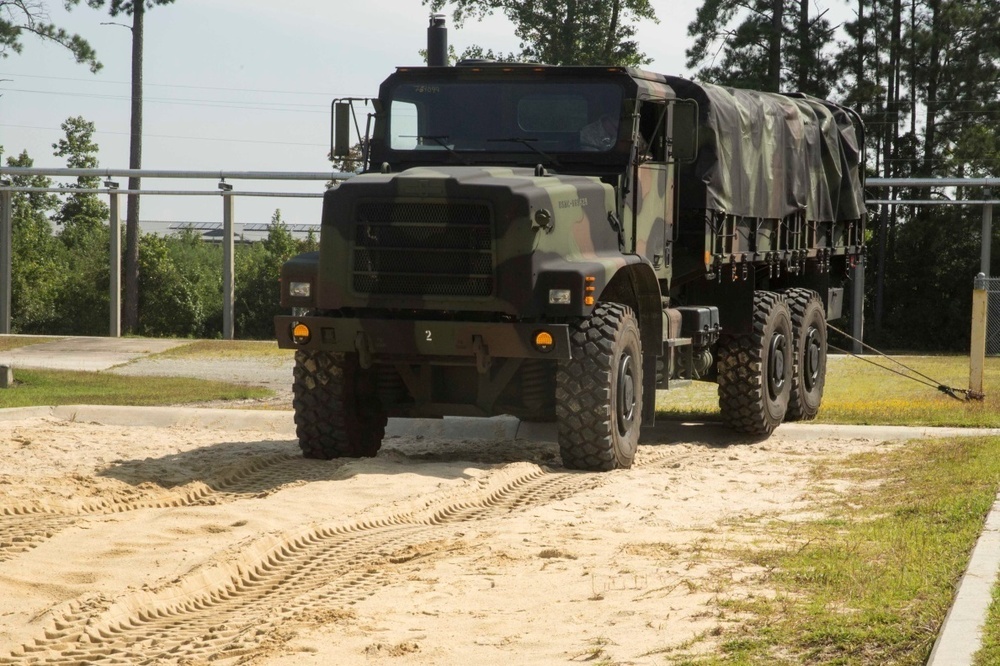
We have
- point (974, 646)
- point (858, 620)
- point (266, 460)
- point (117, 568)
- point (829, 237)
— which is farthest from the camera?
point (829, 237)

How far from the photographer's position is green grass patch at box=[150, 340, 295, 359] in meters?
24.5

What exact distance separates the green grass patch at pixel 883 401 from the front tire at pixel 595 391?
3.74m

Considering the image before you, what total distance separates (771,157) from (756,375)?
213 centimetres

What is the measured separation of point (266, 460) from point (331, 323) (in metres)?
1.22

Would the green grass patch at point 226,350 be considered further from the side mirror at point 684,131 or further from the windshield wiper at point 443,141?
the side mirror at point 684,131

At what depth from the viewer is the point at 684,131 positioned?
1109 centimetres

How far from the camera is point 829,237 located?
15.8 metres

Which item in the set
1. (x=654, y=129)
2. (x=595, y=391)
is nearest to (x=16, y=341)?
(x=654, y=129)

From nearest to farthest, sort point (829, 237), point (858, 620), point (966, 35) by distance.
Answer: point (858, 620)
point (829, 237)
point (966, 35)

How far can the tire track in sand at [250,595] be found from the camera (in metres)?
5.38

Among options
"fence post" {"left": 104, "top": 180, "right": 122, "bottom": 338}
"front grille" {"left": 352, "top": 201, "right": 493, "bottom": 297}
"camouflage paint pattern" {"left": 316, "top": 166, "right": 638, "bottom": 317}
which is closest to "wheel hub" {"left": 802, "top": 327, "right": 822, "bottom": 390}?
"camouflage paint pattern" {"left": 316, "top": 166, "right": 638, "bottom": 317}

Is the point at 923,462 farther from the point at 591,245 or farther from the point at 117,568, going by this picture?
the point at 117,568

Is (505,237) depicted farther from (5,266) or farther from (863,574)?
(5,266)

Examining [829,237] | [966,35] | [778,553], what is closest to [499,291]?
[778,553]
